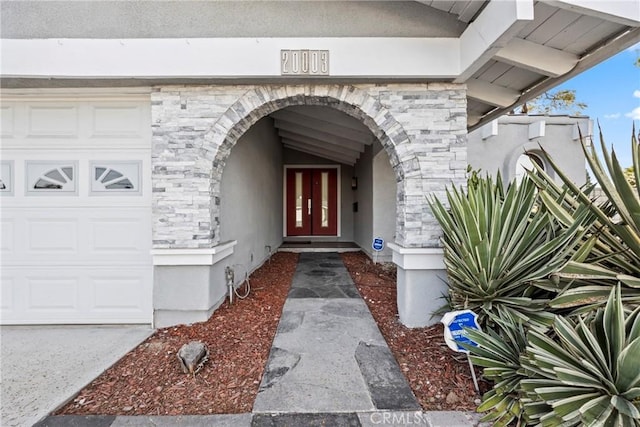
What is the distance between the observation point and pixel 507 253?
253 centimetres

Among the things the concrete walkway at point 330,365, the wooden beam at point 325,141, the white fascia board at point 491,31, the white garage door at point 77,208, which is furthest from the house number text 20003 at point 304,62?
the wooden beam at point 325,141

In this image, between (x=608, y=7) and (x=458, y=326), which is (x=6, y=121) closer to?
(x=458, y=326)

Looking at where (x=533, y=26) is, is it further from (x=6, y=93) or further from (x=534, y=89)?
(x=6, y=93)

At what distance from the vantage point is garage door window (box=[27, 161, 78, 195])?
3695mm

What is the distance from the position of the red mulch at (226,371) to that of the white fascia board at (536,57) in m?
3.21

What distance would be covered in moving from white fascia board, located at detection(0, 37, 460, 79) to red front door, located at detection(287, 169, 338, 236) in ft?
22.6

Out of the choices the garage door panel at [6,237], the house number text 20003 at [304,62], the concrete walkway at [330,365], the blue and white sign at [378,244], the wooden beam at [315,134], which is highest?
the wooden beam at [315,134]

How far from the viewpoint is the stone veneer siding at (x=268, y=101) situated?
3.54 m

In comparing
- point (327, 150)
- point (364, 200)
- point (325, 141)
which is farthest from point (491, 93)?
point (327, 150)

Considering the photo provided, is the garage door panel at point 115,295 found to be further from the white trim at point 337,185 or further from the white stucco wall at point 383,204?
the white trim at point 337,185

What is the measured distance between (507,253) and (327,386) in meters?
1.93

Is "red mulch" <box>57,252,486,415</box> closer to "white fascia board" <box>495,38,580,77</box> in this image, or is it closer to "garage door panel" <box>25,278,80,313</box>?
"garage door panel" <box>25,278,80,313</box>

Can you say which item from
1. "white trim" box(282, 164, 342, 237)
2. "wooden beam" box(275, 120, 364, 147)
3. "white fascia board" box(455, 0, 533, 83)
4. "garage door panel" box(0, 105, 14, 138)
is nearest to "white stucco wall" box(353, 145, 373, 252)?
"wooden beam" box(275, 120, 364, 147)

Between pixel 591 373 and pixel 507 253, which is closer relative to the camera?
pixel 591 373
